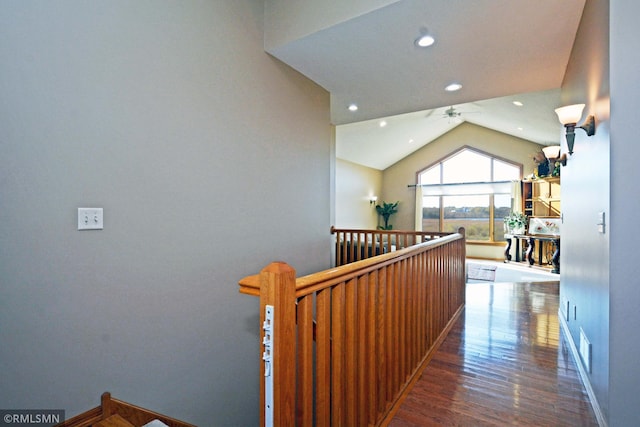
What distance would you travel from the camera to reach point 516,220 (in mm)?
8352

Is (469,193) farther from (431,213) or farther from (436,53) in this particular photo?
(436,53)

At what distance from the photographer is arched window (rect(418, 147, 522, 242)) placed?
9188mm

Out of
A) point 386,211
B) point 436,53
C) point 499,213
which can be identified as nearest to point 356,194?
point 386,211

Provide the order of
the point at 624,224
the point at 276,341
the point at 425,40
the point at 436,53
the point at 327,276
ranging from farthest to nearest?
1. the point at 436,53
2. the point at 425,40
3. the point at 624,224
4. the point at 327,276
5. the point at 276,341

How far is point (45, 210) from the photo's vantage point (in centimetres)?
151

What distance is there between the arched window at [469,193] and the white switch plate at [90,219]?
957 cm

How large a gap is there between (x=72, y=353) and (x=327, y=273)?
1362mm

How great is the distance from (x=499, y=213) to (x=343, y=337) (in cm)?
934

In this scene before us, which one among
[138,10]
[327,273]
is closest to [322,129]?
[138,10]

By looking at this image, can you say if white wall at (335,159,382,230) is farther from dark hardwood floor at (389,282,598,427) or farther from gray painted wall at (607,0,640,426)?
gray painted wall at (607,0,640,426)

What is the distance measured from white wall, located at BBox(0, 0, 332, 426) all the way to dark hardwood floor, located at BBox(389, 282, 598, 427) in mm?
1368

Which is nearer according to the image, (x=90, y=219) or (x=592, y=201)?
(x=90, y=219)

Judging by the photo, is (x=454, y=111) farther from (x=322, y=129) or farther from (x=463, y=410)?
(x=463, y=410)

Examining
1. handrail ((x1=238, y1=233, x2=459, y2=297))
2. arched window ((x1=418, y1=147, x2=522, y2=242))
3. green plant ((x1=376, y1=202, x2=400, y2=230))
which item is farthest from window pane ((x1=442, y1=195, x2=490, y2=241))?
handrail ((x1=238, y1=233, x2=459, y2=297))
